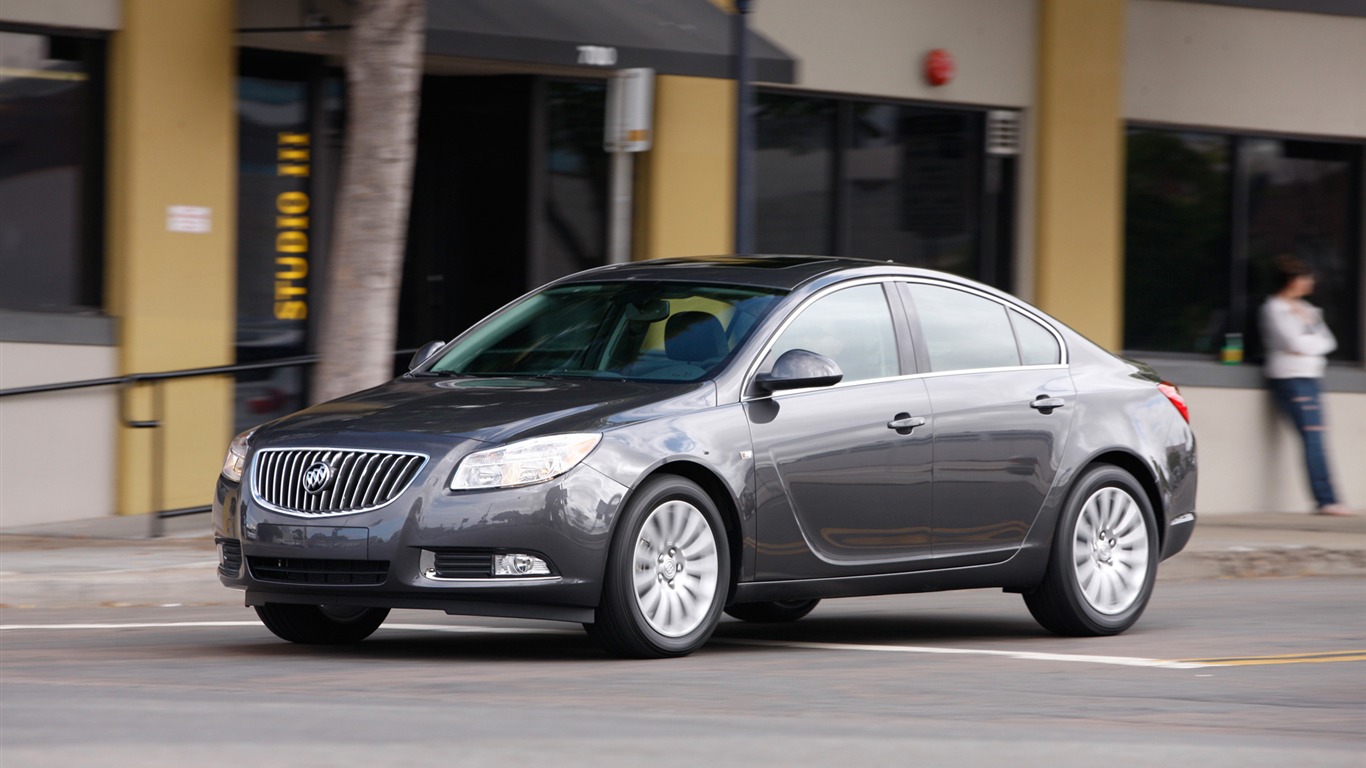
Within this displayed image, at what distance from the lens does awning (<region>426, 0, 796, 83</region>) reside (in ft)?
44.4

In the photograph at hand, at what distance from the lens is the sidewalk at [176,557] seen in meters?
10.8

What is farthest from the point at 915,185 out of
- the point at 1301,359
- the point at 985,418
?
the point at 985,418

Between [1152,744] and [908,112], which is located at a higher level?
[908,112]

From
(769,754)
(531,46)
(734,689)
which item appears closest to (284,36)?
(531,46)

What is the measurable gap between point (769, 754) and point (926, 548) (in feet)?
10.8

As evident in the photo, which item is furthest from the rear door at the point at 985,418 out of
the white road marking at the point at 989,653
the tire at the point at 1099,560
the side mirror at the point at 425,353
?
the side mirror at the point at 425,353

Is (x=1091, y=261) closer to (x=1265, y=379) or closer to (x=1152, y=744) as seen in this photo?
(x=1265, y=379)

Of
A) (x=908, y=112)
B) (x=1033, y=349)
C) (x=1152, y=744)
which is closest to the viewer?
(x=1152, y=744)

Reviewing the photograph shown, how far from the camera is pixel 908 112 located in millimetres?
17359

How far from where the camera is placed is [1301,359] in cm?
1753

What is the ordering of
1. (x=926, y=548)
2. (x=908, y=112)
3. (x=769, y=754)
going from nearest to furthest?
(x=769, y=754) < (x=926, y=548) < (x=908, y=112)

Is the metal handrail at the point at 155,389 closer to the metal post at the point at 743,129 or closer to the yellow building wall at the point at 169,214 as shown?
the yellow building wall at the point at 169,214

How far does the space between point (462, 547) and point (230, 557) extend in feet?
3.54

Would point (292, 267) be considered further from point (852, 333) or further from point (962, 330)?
point (852, 333)
